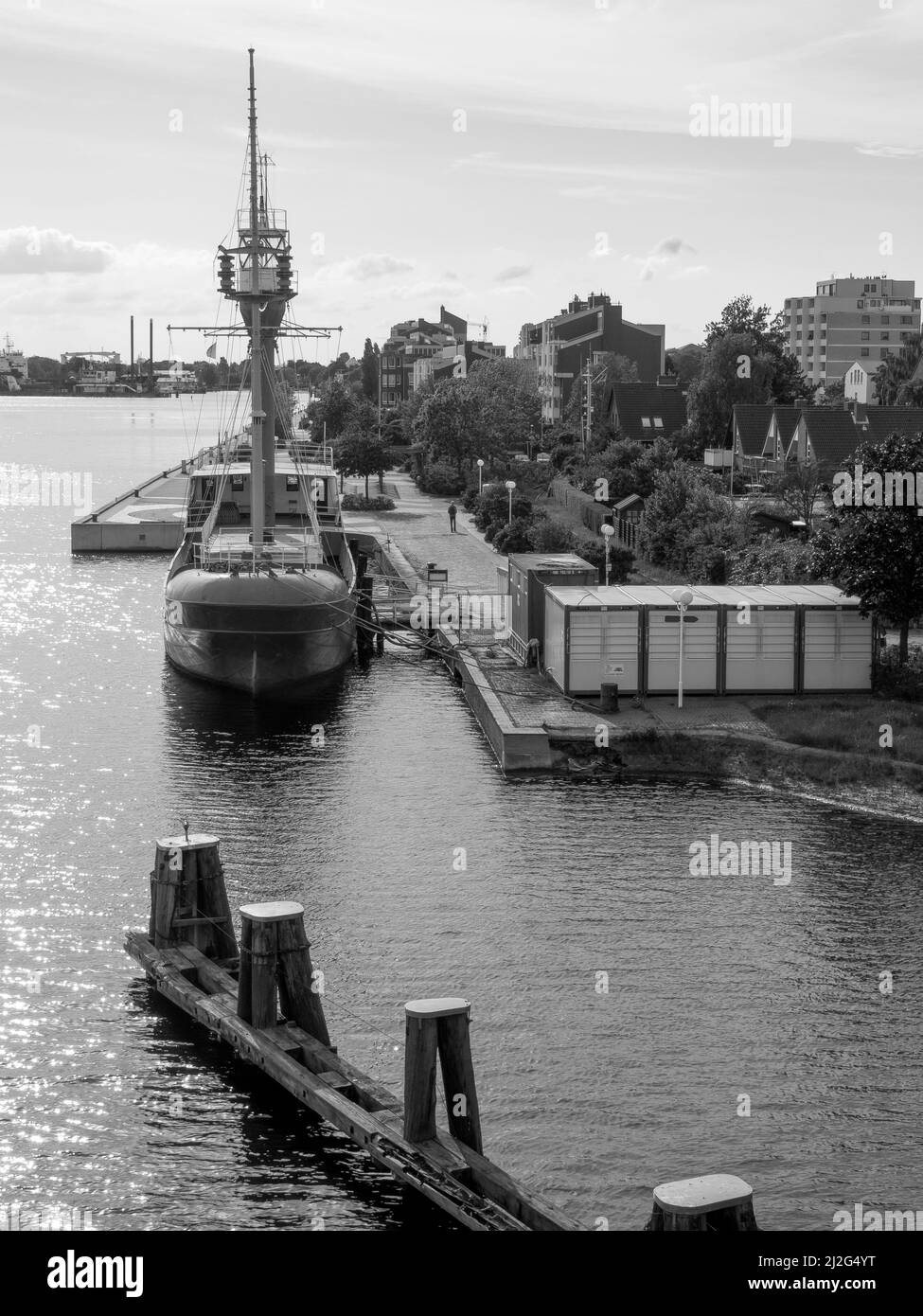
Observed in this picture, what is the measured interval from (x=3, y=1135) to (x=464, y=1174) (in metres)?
4.70

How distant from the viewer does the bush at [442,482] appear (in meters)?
79.1

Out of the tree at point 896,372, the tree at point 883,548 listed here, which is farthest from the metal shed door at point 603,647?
the tree at point 896,372

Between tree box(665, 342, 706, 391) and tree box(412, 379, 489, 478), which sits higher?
tree box(665, 342, 706, 391)

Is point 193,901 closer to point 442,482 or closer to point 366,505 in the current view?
point 366,505

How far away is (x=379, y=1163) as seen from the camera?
14273 mm

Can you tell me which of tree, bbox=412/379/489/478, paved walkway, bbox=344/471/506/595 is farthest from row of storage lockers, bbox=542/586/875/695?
tree, bbox=412/379/489/478

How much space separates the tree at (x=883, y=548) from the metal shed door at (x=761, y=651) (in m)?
1.37

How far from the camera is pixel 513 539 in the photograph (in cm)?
5234

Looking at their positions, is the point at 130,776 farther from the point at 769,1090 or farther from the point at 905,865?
the point at 769,1090

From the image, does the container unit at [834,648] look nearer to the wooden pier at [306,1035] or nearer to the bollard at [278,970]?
the wooden pier at [306,1035]

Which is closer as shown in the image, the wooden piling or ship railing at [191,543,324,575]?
the wooden piling

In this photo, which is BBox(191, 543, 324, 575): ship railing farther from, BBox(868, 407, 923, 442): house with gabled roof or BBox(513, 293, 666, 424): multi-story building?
BBox(513, 293, 666, 424): multi-story building

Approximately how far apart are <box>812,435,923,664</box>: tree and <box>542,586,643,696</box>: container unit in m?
4.00

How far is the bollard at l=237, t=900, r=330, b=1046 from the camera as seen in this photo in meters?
15.6
